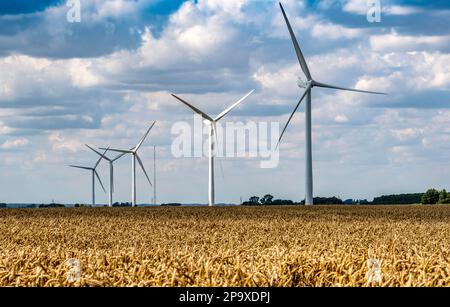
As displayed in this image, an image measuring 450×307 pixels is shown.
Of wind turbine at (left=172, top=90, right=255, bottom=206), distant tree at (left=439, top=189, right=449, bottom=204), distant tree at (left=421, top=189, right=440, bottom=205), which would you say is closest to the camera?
wind turbine at (left=172, top=90, right=255, bottom=206)

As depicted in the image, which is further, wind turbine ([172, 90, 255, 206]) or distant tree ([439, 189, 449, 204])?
distant tree ([439, 189, 449, 204])

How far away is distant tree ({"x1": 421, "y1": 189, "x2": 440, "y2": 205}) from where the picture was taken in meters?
155

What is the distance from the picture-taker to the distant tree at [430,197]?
154750mm

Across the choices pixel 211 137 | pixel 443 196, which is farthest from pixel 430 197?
pixel 211 137

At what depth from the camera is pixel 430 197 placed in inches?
6117

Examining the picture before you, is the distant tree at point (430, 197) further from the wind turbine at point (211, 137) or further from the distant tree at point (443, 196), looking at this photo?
the wind turbine at point (211, 137)

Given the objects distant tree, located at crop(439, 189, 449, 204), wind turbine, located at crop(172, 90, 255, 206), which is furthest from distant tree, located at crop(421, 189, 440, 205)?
wind turbine, located at crop(172, 90, 255, 206)

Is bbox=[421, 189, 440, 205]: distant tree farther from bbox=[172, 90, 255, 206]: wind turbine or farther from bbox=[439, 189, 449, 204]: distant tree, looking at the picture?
bbox=[172, 90, 255, 206]: wind turbine

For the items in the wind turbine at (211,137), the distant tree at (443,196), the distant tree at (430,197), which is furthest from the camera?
the distant tree at (430,197)

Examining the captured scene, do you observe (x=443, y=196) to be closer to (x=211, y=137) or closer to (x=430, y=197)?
(x=430, y=197)

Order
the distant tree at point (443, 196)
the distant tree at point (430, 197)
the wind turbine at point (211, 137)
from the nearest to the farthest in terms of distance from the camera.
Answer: the wind turbine at point (211, 137) < the distant tree at point (443, 196) < the distant tree at point (430, 197)

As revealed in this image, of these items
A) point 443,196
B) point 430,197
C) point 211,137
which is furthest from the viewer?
point 430,197

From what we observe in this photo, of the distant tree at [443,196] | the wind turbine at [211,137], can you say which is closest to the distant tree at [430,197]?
the distant tree at [443,196]
